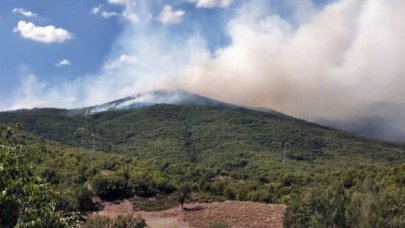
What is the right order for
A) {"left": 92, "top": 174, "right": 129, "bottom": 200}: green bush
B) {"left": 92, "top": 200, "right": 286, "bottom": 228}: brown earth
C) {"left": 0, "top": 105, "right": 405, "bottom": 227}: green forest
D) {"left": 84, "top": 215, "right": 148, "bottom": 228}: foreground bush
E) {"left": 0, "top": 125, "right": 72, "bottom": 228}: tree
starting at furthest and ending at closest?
{"left": 92, "top": 174, "right": 129, "bottom": 200}: green bush < {"left": 92, "top": 200, "right": 286, "bottom": 228}: brown earth < {"left": 84, "top": 215, "right": 148, "bottom": 228}: foreground bush < {"left": 0, "top": 105, "right": 405, "bottom": 227}: green forest < {"left": 0, "top": 125, "right": 72, "bottom": 228}: tree

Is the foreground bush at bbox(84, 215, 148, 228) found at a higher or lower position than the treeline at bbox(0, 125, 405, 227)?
lower

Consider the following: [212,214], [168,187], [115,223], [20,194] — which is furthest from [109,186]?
[20,194]

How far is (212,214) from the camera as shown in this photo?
367 ft

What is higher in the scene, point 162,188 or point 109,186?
point 109,186

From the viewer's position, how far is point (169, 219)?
112062 mm

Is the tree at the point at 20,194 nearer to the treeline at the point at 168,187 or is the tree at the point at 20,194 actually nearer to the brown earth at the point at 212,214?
the treeline at the point at 168,187

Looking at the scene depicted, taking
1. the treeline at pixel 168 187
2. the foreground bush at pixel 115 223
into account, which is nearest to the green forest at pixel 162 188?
the treeline at pixel 168 187

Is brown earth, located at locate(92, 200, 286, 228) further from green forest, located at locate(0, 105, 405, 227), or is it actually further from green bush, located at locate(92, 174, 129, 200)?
green forest, located at locate(0, 105, 405, 227)

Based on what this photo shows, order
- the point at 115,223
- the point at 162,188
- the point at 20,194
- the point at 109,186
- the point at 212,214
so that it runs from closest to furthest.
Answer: the point at 20,194 → the point at 115,223 → the point at 212,214 → the point at 109,186 → the point at 162,188

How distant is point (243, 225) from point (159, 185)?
1407 inches

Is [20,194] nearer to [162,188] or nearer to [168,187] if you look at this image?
[162,188]

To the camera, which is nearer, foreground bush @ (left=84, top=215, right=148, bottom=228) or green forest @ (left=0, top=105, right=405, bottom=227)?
green forest @ (left=0, top=105, right=405, bottom=227)

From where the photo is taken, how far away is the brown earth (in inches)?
4072

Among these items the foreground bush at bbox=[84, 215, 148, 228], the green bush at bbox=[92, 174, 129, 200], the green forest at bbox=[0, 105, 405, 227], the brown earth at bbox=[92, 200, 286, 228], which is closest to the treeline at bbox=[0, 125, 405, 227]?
the green forest at bbox=[0, 105, 405, 227]
